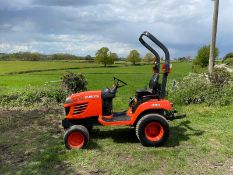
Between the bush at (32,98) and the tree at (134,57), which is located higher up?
the tree at (134,57)

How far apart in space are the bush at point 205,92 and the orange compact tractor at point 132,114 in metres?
4.50

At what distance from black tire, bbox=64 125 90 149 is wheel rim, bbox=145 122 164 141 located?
4.03 ft

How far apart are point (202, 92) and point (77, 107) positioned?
5.78 m

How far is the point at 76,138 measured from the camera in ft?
24.4

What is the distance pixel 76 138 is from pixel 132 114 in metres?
1.30

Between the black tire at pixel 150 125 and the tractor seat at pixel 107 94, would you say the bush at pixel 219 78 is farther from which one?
the tractor seat at pixel 107 94

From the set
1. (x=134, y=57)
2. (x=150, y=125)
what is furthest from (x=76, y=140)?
(x=134, y=57)

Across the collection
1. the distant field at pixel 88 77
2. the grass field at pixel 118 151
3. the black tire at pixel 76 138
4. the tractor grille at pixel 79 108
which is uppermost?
the tractor grille at pixel 79 108

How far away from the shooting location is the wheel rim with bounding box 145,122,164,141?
750cm

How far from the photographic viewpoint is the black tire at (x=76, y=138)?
24.2 feet

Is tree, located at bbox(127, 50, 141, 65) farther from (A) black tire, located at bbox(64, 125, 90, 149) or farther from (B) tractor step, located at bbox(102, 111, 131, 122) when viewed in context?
(A) black tire, located at bbox(64, 125, 90, 149)

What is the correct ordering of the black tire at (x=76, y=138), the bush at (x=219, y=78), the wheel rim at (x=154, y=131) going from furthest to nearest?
the bush at (x=219, y=78) → the wheel rim at (x=154, y=131) → the black tire at (x=76, y=138)

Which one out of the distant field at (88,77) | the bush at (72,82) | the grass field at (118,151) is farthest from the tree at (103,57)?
the grass field at (118,151)

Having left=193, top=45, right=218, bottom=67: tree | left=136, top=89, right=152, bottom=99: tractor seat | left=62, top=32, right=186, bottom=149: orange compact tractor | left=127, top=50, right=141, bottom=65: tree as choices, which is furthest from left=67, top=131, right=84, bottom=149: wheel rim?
left=127, top=50, right=141, bottom=65: tree
